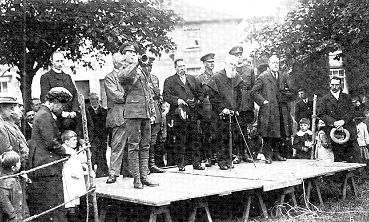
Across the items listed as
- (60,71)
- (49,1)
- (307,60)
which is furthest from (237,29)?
(60,71)

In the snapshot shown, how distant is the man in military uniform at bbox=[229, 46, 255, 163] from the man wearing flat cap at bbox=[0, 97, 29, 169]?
4394mm

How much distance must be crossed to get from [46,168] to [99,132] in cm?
435

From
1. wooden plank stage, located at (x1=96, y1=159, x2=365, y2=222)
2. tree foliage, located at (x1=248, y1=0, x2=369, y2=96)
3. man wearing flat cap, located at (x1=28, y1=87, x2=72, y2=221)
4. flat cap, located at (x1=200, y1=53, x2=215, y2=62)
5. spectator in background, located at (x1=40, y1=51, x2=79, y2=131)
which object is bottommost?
wooden plank stage, located at (x1=96, y1=159, x2=365, y2=222)

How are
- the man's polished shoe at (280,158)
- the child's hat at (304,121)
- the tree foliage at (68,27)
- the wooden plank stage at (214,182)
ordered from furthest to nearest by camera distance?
the tree foliage at (68,27) → the child's hat at (304,121) → the man's polished shoe at (280,158) → the wooden plank stage at (214,182)

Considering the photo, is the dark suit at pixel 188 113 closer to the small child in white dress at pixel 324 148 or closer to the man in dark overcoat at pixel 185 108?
the man in dark overcoat at pixel 185 108

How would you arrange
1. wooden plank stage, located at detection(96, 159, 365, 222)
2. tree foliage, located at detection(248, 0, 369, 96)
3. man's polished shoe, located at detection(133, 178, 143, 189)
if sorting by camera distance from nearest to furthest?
wooden plank stage, located at detection(96, 159, 365, 222) → man's polished shoe, located at detection(133, 178, 143, 189) → tree foliage, located at detection(248, 0, 369, 96)

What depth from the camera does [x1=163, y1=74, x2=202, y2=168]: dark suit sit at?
9.26m

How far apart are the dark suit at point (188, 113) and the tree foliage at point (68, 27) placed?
13.1ft

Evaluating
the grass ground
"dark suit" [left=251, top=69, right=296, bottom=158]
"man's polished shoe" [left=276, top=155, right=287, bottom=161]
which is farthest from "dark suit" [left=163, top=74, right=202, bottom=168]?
"man's polished shoe" [left=276, top=155, right=287, bottom=161]

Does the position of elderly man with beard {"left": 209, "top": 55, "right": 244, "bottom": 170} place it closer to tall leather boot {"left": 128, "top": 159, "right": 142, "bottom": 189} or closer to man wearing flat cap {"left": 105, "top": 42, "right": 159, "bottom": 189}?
man wearing flat cap {"left": 105, "top": 42, "right": 159, "bottom": 189}

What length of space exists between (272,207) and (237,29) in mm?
21574

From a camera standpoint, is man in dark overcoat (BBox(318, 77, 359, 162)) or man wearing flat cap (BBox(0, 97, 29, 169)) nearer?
man wearing flat cap (BBox(0, 97, 29, 169))

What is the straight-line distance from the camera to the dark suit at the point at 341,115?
10398mm

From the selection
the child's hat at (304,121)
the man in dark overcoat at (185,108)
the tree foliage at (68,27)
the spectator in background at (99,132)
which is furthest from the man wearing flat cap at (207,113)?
the tree foliage at (68,27)
